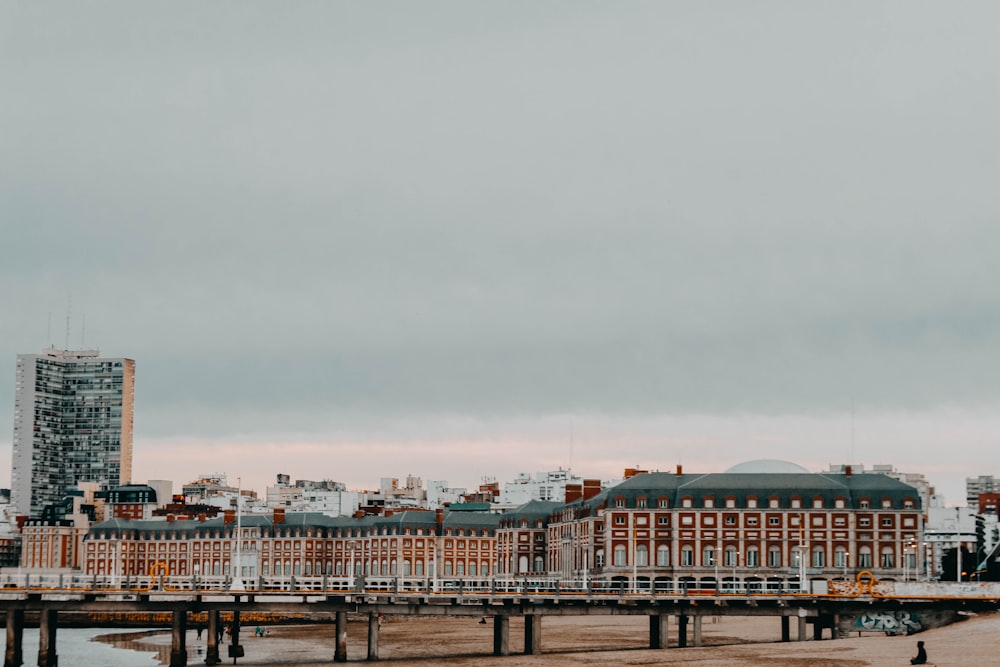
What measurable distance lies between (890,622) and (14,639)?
49.2 meters

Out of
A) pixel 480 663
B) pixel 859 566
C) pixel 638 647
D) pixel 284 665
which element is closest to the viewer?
pixel 480 663

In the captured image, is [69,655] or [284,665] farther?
[69,655]

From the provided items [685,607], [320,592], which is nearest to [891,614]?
[685,607]

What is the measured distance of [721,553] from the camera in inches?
6398

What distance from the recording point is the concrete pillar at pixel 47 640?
78819 millimetres

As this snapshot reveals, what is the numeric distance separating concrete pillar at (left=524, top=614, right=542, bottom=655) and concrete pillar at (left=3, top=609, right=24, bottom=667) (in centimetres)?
2680

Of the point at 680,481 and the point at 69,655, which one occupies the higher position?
the point at 680,481

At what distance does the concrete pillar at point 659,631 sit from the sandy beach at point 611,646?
116 centimetres

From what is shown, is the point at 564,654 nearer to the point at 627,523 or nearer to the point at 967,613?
the point at 967,613

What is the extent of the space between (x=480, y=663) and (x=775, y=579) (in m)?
88.7

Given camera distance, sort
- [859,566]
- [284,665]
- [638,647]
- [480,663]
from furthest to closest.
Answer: [859,566]
[638,647]
[284,665]
[480,663]

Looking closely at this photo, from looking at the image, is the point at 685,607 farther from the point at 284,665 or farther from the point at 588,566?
the point at 588,566

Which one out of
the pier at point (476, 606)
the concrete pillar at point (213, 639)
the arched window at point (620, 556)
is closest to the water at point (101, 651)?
the pier at point (476, 606)

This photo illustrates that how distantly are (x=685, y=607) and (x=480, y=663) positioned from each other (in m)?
14.4
